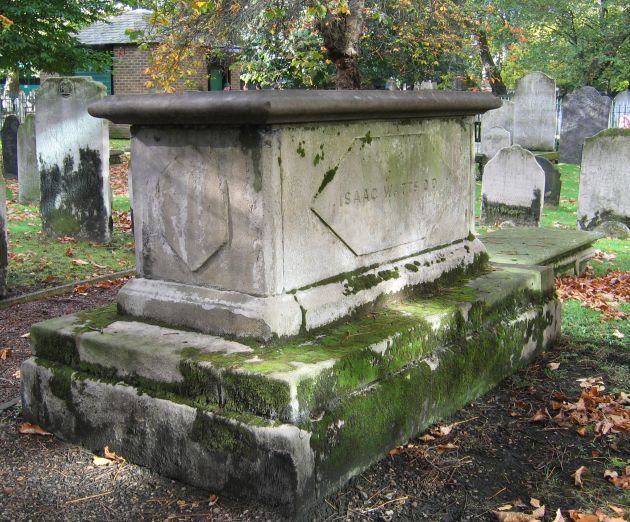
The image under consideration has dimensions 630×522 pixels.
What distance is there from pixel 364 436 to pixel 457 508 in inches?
18.6

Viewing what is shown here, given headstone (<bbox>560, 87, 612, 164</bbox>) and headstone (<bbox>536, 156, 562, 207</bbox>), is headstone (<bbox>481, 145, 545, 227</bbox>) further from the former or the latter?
headstone (<bbox>560, 87, 612, 164</bbox>)

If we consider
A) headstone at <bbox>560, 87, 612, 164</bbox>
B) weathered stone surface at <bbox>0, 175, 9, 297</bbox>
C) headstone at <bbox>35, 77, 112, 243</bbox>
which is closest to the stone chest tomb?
weathered stone surface at <bbox>0, 175, 9, 297</bbox>

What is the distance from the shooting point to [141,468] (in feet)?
10.5

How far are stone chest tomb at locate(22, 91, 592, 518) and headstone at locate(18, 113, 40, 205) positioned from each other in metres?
8.31

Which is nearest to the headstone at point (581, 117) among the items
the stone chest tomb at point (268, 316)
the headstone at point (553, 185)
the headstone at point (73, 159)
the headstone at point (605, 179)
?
the headstone at point (553, 185)

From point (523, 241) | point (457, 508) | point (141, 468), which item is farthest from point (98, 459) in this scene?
point (523, 241)

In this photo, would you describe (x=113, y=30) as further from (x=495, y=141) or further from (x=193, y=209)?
(x=193, y=209)

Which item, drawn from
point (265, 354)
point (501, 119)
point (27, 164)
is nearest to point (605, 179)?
point (265, 354)

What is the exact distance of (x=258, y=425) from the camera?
111 inches

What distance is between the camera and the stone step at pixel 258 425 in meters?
2.79

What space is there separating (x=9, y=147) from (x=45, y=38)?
3094mm

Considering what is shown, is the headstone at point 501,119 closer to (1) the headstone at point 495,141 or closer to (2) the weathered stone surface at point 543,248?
(1) the headstone at point 495,141

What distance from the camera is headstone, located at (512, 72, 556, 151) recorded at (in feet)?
55.7

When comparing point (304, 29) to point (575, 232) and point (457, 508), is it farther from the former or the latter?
point (457, 508)
